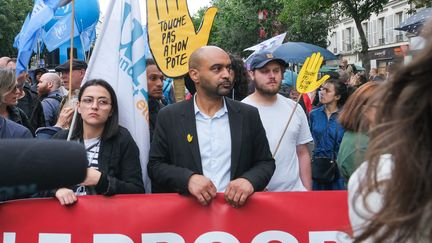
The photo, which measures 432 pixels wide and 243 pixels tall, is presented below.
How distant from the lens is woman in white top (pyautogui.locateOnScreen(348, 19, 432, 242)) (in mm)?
1318

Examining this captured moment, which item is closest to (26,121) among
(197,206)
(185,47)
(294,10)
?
(185,47)

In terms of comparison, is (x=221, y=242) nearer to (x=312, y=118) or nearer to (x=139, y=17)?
(x=139, y=17)

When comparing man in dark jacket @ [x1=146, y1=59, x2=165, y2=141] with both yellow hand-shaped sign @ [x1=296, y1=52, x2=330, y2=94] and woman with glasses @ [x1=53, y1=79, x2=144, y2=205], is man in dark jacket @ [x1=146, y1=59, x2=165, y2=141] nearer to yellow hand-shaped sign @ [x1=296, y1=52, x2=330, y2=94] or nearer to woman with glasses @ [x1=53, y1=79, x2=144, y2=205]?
woman with glasses @ [x1=53, y1=79, x2=144, y2=205]

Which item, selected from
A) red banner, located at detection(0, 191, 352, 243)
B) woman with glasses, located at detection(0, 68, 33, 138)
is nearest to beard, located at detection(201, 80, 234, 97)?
red banner, located at detection(0, 191, 352, 243)

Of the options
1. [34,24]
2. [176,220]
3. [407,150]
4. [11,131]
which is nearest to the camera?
[407,150]

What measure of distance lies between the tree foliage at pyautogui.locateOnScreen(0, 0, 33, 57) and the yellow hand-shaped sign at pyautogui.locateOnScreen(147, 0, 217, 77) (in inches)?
1698

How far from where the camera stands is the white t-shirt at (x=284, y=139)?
14.6 feet

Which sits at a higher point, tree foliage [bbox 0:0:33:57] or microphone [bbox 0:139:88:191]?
tree foliage [bbox 0:0:33:57]

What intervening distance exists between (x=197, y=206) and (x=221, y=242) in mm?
250

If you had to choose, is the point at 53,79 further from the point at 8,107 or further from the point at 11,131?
the point at 11,131

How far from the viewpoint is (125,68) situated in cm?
433

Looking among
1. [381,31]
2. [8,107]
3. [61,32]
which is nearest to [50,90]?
[8,107]

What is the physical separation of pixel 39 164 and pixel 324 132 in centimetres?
537

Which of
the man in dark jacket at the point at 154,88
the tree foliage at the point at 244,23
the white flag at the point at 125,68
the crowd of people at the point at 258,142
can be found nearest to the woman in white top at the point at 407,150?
the crowd of people at the point at 258,142
